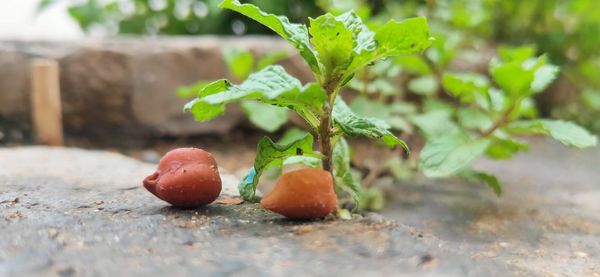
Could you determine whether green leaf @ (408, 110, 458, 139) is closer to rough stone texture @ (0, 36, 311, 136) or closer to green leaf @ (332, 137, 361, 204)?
green leaf @ (332, 137, 361, 204)

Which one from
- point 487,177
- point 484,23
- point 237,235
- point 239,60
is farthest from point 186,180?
point 484,23

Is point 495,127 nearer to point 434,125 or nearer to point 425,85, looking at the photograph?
point 434,125

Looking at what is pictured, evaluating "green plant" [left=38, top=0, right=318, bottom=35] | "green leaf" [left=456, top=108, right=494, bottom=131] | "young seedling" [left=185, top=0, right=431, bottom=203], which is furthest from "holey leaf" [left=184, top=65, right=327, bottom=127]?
"green plant" [left=38, top=0, right=318, bottom=35]

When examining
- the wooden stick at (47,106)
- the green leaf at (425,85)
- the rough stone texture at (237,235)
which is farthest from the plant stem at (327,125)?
the wooden stick at (47,106)

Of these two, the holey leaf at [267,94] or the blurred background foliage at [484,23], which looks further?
the blurred background foliage at [484,23]

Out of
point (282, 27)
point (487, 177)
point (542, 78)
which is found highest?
point (282, 27)

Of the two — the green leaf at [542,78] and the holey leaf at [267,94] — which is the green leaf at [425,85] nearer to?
the green leaf at [542,78]

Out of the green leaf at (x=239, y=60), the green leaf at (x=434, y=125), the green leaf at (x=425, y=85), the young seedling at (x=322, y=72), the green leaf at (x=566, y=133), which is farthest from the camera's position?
the green leaf at (x=425, y=85)
